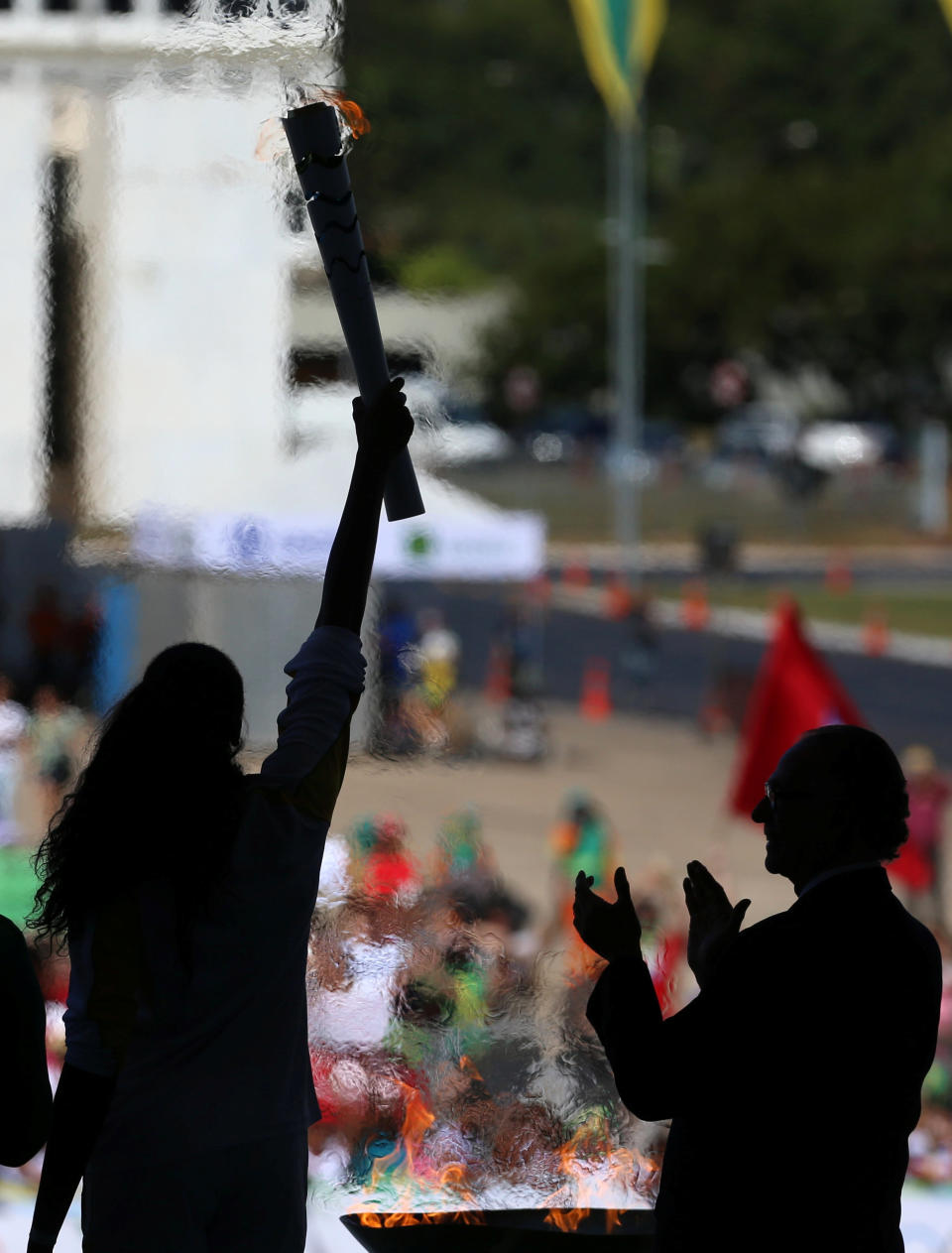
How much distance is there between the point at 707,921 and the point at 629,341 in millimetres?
19223

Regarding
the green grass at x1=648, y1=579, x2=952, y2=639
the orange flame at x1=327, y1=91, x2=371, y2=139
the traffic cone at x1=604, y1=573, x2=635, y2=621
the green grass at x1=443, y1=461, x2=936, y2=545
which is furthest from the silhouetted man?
the green grass at x1=443, y1=461, x2=936, y2=545

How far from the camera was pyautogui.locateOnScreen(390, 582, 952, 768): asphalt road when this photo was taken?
1479 cm

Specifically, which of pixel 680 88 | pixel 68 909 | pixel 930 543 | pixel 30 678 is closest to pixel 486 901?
pixel 68 909

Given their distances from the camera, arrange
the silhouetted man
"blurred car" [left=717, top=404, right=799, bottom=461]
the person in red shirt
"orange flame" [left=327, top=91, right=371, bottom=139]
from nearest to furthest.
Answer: the silhouetted man → "orange flame" [left=327, top=91, right=371, bottom=139] → the person in red shirt → "blurred car" [left=717, top=404, right=799, bottom=461]

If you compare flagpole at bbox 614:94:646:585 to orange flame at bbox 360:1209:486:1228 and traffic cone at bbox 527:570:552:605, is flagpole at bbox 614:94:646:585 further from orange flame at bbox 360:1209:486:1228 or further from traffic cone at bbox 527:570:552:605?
orange flame at bbox 360:1209:486:1228

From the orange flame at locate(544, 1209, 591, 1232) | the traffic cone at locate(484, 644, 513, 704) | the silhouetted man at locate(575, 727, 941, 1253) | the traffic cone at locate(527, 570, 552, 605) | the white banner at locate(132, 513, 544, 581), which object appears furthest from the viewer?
the traffic cone at locate(527, 570, 552, 605)

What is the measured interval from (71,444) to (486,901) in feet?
5.77

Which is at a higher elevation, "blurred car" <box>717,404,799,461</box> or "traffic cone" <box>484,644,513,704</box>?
"blurred car" <box>717,404,799,461</box>

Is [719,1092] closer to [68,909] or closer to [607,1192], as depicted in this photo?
[68,909]

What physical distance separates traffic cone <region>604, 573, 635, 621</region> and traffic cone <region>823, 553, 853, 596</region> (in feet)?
9.84

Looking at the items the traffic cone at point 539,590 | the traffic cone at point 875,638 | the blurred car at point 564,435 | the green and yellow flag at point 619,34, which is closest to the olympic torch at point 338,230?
the green and yellow flag at point 619,34

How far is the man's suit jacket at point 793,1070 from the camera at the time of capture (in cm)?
144

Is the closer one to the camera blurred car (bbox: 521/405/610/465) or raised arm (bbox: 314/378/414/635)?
raised arm (bbox: 314/378/414/635)

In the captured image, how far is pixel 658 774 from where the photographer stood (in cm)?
1254
